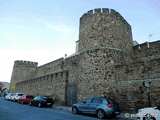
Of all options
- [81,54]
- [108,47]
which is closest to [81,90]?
[81,54]

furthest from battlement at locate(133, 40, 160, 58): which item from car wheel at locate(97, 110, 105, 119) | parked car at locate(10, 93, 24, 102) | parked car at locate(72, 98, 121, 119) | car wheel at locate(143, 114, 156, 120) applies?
parked car at locate(10, 93, 24, 102)

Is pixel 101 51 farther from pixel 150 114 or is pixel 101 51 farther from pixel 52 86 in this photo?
pixel 52 86

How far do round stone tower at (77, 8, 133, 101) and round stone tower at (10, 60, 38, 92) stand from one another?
26.1 metres

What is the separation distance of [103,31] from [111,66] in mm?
3693

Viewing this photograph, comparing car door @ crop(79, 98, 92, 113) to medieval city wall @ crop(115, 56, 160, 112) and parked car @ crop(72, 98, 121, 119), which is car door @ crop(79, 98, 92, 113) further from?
medieval city wall @ crop(115, 56, 160, 112)

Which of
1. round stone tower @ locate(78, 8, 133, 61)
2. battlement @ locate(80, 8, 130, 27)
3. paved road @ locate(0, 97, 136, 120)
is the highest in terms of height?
battlement @ locate(80, 8, 130, 27)

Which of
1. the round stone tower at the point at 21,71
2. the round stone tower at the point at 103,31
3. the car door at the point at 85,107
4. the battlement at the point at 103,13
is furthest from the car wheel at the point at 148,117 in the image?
the round stone tower at the point at 21,71

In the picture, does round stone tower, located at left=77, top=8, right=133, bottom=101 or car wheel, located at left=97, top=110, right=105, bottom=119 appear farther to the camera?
round stone tower, located at left=77, top=8, right=133, bottom=101

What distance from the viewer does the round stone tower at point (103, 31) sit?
14258mm

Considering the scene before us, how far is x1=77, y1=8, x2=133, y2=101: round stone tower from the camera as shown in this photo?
13.2 meters

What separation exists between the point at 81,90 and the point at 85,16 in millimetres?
8189

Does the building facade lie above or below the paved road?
above

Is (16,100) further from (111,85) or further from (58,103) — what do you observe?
(111,85)

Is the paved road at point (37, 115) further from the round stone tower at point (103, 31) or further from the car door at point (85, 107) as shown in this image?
the round stone tower at point (103, 31)
